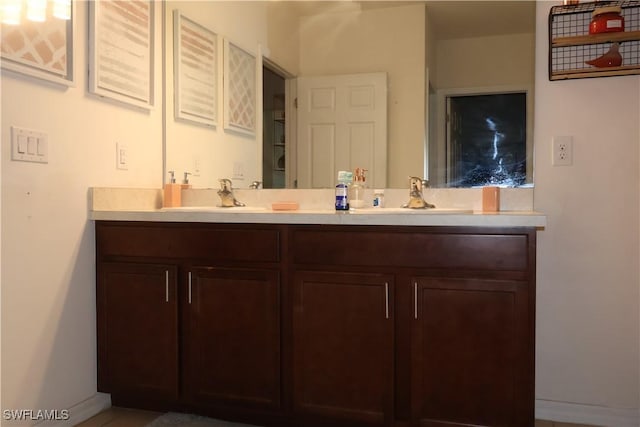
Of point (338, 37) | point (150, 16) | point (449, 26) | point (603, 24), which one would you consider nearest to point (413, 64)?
point (449, 26)

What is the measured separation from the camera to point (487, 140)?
2203mm

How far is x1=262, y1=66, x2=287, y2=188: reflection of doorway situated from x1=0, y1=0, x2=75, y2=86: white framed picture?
87cm

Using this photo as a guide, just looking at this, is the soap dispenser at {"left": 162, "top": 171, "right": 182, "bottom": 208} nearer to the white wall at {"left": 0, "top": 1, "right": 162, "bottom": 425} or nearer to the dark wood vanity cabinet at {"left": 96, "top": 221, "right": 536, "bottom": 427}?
the white wall at {"left": 0, "top": 1, "right": 162, "bottom": 425}

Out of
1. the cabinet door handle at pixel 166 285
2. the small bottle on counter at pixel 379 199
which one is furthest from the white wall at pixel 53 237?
the small bottle on counter at pixel 379 199

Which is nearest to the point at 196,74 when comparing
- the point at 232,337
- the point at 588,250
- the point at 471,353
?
the point at 232,337

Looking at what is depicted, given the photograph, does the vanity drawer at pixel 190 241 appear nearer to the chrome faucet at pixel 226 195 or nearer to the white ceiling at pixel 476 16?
the chrome faucet at pixel 226 195

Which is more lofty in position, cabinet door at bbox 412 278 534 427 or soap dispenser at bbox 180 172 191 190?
soap dispenser at bbox 180 172 191 190

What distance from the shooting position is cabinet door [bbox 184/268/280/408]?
192 cm

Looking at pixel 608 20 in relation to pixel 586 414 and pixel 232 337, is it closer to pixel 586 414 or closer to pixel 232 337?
pixel 586 414

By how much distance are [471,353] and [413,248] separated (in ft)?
1.30

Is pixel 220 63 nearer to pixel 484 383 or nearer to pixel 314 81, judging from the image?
pixel 314 81

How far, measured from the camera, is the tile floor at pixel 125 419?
2.07m

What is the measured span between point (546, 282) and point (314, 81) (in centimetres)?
134

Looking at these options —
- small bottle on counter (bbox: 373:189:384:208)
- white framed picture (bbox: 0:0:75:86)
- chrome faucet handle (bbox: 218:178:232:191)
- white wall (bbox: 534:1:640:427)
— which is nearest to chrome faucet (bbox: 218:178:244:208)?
chrome faucet handle (bbox: 218:178:232:191)
